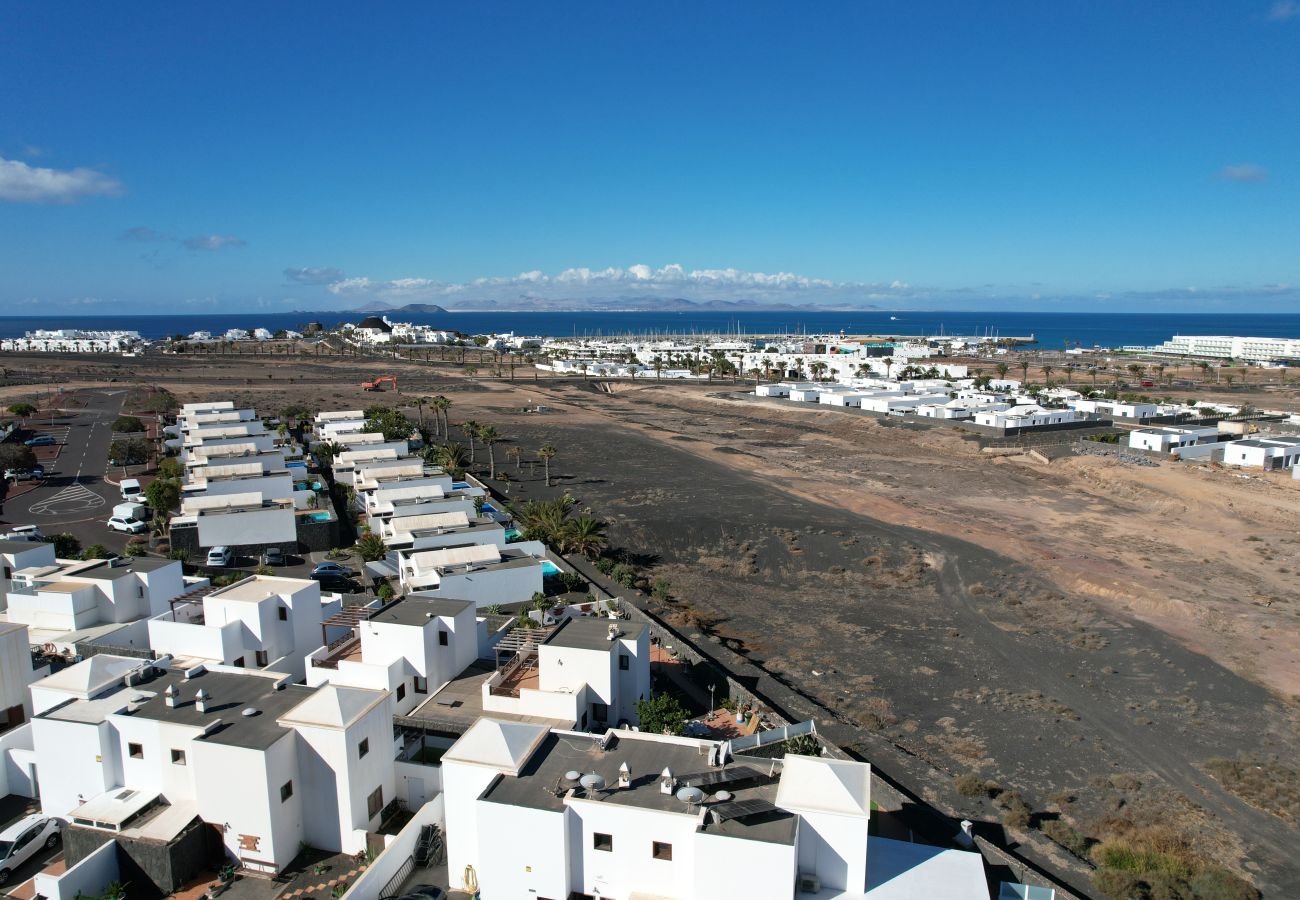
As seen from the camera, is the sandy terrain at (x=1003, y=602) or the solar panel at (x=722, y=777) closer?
the solar panel at (x=722, y=777)

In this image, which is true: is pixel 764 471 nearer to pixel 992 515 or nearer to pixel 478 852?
pixel 992 515

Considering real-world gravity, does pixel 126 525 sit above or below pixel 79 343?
below

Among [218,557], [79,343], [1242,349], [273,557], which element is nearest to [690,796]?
[273,557]

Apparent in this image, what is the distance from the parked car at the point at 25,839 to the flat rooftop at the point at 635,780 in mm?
8297

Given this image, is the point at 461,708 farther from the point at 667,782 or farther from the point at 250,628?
the point at 667,782

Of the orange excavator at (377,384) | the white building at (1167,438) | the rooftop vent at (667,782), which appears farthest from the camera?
the orange excavator at (377,384)

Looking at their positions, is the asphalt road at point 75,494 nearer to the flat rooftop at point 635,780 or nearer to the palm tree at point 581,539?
the palm tree at point 581,539

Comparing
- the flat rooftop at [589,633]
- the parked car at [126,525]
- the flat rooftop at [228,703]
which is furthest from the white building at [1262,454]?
the parked car at [126,525]

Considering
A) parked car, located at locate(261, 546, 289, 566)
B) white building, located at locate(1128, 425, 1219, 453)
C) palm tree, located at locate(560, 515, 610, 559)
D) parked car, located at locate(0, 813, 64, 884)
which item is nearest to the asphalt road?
parked car, located at locate(261, 546, 289, 566)

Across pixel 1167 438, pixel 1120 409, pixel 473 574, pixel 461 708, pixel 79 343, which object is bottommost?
pixel 461 708

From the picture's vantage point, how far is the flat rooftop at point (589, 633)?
58.7ft

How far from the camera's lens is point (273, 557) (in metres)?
30.8

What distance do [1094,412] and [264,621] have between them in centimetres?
7111

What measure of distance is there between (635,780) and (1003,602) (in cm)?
2184
